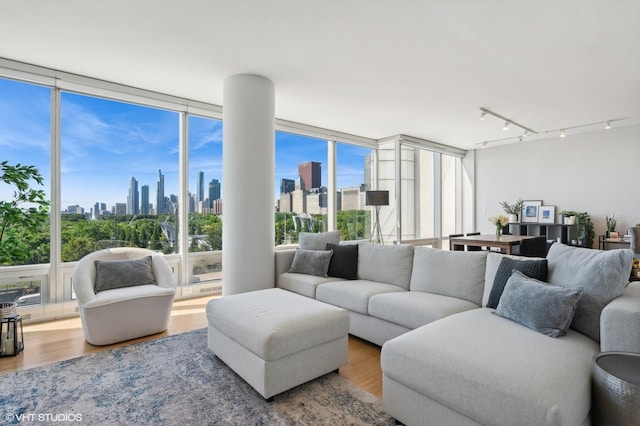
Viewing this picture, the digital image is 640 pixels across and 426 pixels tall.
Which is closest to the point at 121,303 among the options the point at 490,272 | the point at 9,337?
the point at 9,337

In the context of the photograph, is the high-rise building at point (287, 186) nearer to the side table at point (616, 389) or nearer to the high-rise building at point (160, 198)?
the high-rise building at point (160, 198)

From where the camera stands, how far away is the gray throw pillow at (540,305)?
1.86m

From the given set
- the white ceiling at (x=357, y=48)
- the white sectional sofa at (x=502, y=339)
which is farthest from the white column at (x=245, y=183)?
the white sectional sofa at (x=502, y=339)

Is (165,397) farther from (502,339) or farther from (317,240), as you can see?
(317,240)

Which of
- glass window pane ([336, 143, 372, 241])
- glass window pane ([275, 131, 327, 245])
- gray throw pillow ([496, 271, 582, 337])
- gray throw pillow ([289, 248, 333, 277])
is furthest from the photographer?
glass window pane ([336, 143, 372, 241])

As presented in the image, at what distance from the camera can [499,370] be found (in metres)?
1.45

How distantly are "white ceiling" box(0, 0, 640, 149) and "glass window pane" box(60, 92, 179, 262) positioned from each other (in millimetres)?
528

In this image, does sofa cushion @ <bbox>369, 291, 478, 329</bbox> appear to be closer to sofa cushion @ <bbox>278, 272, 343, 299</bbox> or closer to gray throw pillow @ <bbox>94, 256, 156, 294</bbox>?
sofa cushion @ <bbox>278, 272, 343, 299</bbox>

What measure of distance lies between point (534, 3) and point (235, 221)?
3.43 m

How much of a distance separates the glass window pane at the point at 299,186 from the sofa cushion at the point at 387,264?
89.2 inches

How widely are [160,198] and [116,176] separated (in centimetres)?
60

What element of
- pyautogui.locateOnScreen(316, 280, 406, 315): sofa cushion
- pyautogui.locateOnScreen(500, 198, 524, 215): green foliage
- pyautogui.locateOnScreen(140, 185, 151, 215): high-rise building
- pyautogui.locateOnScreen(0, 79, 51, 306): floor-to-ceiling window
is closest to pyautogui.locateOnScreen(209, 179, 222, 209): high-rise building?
pyautogui.locateOnScreen(140, 185, 151, 215): high-rise building

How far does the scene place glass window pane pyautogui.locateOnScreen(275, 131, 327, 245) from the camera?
5761mm

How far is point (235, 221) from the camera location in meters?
3.85
